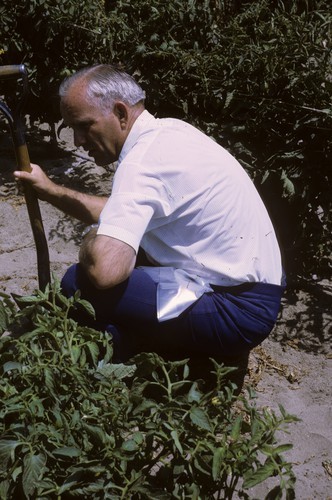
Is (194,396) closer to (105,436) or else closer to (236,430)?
(236,430)

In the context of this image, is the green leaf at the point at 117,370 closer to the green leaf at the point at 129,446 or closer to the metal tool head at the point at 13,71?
the green leaf at the point at 129,446

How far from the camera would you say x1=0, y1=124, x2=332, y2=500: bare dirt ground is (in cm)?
270

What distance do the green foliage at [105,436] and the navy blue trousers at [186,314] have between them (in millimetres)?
664

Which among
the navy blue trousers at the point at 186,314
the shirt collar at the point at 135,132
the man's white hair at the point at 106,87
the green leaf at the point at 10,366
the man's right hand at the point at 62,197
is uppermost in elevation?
the man's white hair at the point at 106,87

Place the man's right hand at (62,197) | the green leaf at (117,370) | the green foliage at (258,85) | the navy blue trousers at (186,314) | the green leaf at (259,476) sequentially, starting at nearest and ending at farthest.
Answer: the green leaf at (259,476) < the green leaf at (117,370) < the navy blue trousers at (186,314) < the man's right hand at (62,197) < the green foliage at (258,85)

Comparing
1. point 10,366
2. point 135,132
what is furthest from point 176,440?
point 135,132

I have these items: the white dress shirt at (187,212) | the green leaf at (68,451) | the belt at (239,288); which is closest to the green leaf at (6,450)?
the green leaf at (68,451)

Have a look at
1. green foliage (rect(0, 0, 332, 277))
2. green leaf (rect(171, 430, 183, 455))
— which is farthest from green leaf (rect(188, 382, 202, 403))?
green foliage (rect(0, 0, 332, 277))

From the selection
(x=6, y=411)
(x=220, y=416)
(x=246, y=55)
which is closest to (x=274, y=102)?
(x=246, y=55)

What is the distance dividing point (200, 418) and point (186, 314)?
953 mm

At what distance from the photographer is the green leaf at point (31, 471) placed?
162 cm

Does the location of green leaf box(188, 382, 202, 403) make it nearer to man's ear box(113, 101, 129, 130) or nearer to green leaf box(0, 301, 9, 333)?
green leaf box(0, 301, 9, 333)

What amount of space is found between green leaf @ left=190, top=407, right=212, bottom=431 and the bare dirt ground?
2.87 ft

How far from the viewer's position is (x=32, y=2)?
14.4 feet
